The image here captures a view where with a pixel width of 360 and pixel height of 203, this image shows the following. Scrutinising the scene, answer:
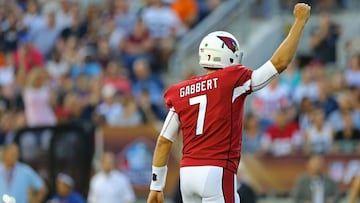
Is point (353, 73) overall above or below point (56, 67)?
below

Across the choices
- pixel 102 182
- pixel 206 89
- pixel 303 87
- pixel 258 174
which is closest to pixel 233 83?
pixel 206 89

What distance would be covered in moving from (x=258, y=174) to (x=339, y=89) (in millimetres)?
2151

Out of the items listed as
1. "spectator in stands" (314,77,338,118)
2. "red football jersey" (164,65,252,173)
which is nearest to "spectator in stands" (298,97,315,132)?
"spectator in stands" (314,77,338,118)

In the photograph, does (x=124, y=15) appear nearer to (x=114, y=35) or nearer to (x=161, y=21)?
(x=114, y=35)

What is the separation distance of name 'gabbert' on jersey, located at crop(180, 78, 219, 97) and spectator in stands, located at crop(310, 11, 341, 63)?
11.8m

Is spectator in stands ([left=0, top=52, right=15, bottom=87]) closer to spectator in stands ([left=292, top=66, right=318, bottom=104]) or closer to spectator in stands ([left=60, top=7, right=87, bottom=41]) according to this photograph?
spectator in stands ([left=60, top=7, right=87, bottom=41])

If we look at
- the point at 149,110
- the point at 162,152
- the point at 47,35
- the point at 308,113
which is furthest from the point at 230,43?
the point at 47,35

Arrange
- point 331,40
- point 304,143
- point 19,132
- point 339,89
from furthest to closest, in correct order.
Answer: point 331,40, point 339,89, point 304,143, point 19,132

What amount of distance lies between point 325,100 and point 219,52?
9.77m

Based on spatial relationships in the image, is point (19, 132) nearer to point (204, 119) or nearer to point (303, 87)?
point (303, 87)

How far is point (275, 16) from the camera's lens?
2319 centimetres

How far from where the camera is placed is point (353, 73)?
20547 mm

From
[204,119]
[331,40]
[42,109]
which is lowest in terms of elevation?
[204,119]

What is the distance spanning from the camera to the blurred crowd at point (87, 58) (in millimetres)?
20062
